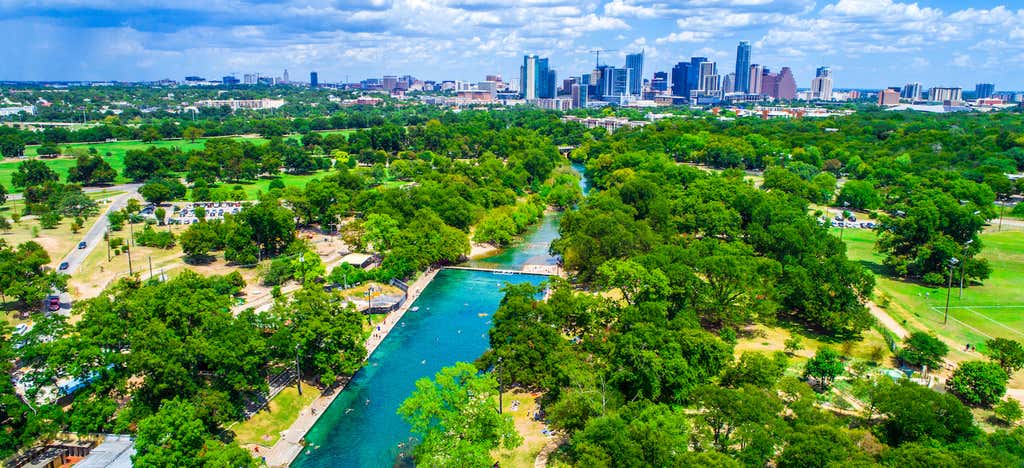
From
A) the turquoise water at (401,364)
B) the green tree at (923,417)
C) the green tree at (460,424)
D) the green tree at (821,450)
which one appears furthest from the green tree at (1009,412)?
the turquoise water at (401,364)

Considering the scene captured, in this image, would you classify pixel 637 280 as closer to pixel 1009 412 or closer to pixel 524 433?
pixel 524 433


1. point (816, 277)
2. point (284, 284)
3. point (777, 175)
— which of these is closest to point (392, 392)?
point (284, 284)

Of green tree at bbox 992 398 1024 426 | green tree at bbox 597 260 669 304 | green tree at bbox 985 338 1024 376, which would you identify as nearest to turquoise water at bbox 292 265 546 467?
green tree at bbox 597 260 669 304

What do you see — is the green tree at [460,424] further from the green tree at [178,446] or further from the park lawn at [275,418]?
the park lawn at [275,418]

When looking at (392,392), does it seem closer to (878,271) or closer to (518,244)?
(518,244)

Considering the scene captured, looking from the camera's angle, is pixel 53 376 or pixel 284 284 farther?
pixel 284 284

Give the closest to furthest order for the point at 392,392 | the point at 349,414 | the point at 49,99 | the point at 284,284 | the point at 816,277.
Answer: the point at 349,414, the point at 392,392, the point at 816,277, the point at 284,284, the point at 49,99

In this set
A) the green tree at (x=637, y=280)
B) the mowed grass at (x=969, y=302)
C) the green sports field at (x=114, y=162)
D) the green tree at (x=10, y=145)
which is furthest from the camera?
the green tree at (x=10, y=145)
